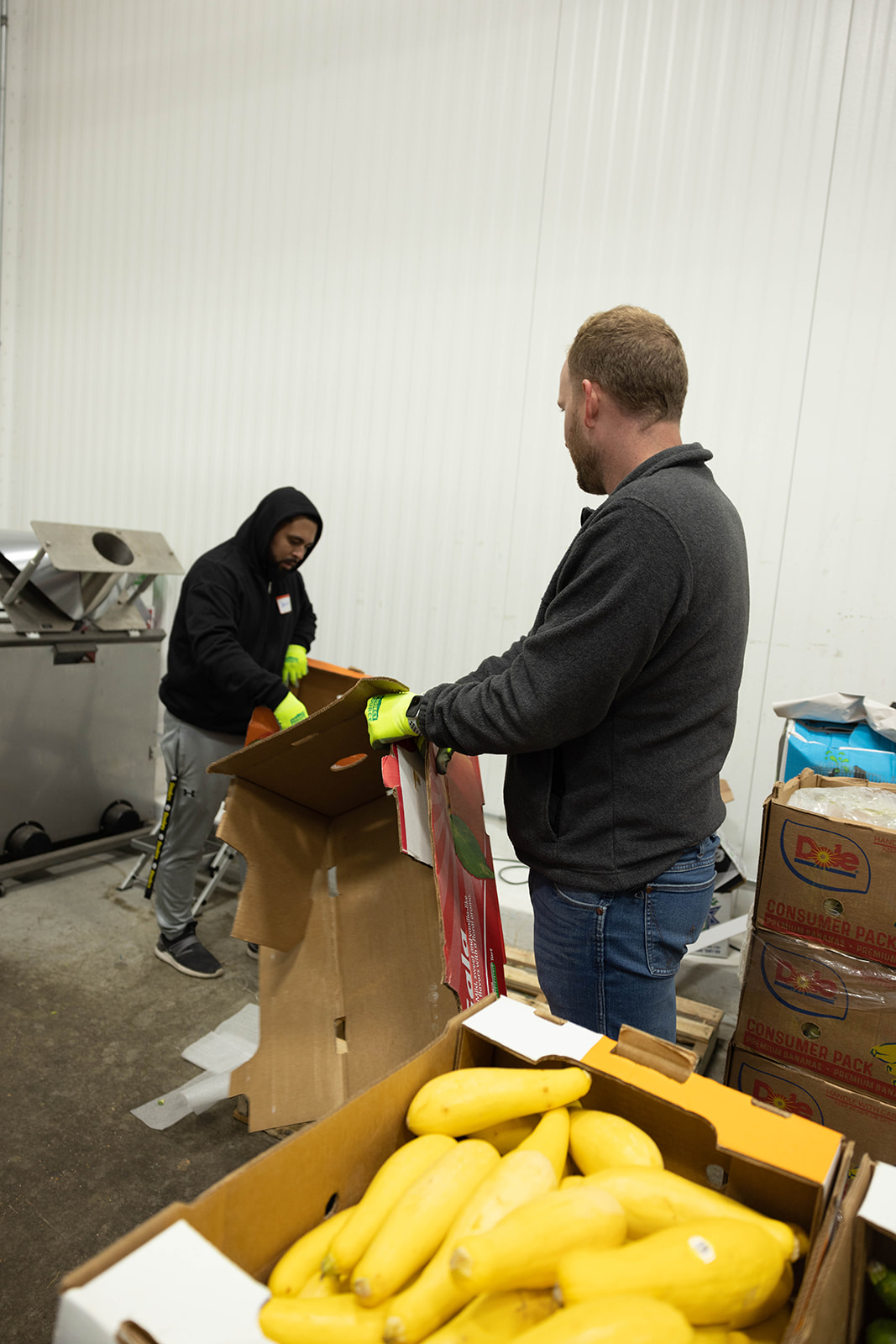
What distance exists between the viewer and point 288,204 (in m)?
4.11

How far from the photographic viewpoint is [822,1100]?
1.77 m

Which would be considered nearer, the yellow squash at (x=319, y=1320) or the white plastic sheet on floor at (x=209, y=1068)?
the yellow squash at (x=319, y=1320)

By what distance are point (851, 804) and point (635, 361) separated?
3.78 ft

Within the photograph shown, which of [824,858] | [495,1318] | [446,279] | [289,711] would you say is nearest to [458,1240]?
[495,1318]

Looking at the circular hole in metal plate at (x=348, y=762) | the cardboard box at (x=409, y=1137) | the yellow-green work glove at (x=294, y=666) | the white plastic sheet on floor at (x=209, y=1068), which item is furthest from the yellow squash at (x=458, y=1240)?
the yellow-green work glove at (x=294, y=666)

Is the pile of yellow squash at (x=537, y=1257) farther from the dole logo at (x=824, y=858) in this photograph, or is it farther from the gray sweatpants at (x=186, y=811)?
the gray sweatpants at (x=186, y=811)

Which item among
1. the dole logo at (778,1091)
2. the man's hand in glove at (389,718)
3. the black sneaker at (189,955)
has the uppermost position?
the man's hand in glove at (389,718)

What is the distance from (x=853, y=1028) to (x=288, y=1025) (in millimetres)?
1169

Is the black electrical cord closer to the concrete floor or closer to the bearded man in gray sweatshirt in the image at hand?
the concrete floor

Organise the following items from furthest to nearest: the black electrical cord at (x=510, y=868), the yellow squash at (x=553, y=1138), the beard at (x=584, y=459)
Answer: the black electrical cord at (x=510, y=868)
the beard at (x=584, y=459)
the yellow squash at (x=553, y=1138)

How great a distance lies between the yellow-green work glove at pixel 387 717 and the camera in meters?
1.19

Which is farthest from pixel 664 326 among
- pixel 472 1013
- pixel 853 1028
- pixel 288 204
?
pixel 288 204

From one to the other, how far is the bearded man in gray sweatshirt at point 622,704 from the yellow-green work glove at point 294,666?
69.4 inches

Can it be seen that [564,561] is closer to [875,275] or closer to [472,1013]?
[472,1013]
